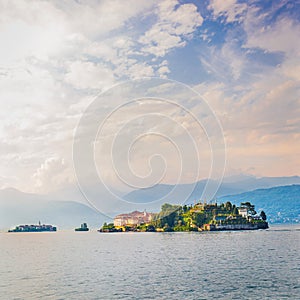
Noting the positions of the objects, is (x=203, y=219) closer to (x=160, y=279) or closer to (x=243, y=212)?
(x=243, y=212)

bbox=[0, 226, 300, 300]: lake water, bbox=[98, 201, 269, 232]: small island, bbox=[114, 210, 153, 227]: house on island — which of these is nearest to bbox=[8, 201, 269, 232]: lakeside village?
bbox=[98, 201, 269, 232]: small island

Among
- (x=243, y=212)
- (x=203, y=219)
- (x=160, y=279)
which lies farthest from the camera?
(x=243, y=212)

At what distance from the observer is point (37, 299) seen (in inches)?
1118

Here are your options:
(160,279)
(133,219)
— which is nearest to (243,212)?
(133,219)

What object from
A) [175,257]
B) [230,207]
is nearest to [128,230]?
[230,207]

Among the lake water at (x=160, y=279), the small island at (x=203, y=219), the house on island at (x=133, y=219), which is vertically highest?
the house on island at (x=133, y=219)

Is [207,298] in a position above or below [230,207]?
below

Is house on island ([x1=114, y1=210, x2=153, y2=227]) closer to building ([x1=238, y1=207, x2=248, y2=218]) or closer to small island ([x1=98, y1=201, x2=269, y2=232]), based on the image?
small island ([x1=98, y1=201, x2=269, y2=232])

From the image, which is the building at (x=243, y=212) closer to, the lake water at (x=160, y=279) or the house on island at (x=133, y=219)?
the house on island at (x=133, y=219)

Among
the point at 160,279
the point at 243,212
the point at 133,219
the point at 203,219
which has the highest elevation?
the point at 133,219

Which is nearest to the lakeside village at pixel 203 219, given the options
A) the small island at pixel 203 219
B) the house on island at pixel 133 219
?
the small island at pixel 203 219

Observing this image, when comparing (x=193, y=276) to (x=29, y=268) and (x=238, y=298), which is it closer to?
(x=238, y=298)

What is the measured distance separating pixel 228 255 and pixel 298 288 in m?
22.8

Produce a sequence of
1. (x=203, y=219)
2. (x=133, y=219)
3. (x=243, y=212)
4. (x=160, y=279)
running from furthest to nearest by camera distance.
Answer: (x=133, y=219) < (x=243, y=212) < (x=203, y=219) < (x=160, y=279)
